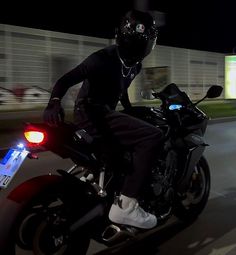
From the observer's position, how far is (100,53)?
3.73 meters

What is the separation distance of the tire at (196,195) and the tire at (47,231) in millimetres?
1586

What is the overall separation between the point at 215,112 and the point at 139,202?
50.6ft

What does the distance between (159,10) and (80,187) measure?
3046 cm

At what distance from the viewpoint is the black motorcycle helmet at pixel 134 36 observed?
3748 mm

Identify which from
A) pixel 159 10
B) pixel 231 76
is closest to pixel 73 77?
pixel 231 76

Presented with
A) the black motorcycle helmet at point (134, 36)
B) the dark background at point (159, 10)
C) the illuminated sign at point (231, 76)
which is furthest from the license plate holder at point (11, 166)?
the illuminated sign at point (231, 76)

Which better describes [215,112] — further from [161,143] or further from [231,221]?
[161,143]

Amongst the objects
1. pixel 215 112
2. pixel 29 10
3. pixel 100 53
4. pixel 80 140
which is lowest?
pixel 215 112

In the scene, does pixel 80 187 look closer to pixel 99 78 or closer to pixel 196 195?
pixel 99 78

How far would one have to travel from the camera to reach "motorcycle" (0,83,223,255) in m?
3.23

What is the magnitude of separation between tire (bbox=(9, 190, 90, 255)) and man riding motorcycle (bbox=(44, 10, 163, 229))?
14.3 inches

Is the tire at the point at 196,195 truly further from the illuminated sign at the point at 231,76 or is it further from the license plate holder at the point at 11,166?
the illuminated sign at the point at 231,76

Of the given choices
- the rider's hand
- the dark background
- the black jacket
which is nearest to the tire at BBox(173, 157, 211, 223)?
the black jacket

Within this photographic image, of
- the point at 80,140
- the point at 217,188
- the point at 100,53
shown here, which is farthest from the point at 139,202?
the point at 217,188
